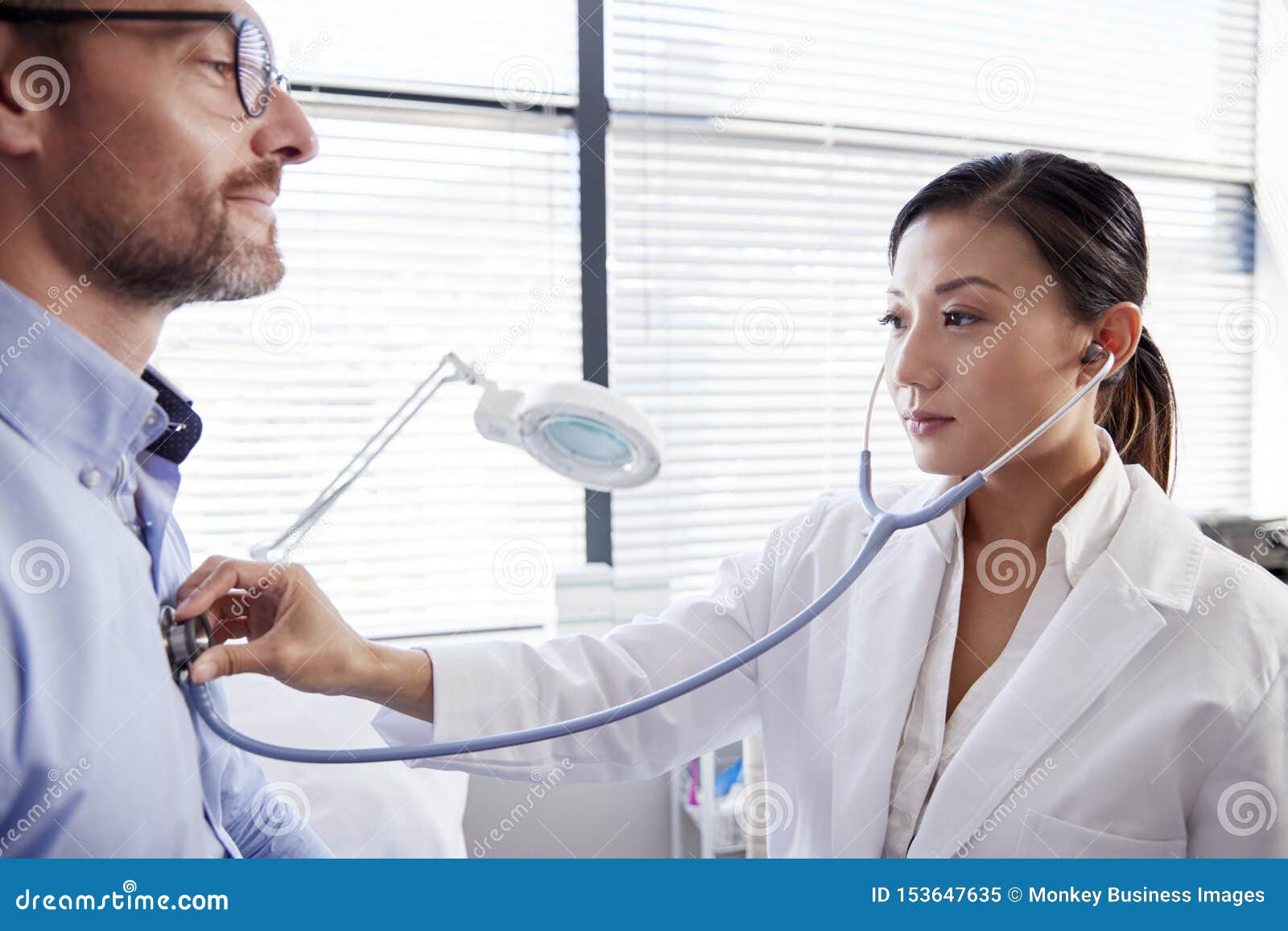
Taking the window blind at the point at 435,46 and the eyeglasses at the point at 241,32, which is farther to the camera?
the window blind at the point at 435,46

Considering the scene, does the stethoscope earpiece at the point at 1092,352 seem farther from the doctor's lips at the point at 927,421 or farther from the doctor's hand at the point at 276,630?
the doctor's hand at the point at 276,630

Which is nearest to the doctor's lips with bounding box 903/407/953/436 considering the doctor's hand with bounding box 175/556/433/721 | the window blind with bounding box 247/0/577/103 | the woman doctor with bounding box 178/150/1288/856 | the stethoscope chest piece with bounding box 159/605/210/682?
the woman doctor with bounding box 178/150/1288/856

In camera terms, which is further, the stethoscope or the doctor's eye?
the doctor's eye

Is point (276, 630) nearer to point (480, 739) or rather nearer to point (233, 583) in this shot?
point (233, 583)

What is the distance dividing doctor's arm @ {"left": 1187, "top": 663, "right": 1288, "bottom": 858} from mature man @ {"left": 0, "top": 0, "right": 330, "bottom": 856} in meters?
0.97

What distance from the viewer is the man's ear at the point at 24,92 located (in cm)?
66

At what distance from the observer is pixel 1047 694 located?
0.94 metres

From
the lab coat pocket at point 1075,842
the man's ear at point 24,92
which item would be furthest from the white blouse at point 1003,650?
the man's ear at point 24,92

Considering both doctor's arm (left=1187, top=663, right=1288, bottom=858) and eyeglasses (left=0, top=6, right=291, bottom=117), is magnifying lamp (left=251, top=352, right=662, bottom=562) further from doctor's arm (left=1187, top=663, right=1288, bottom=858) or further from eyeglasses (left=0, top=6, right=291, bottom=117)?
doctor's arm (left=1187, top=663, right=1288, bottom=858)

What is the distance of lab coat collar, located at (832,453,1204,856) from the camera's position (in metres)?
0.93

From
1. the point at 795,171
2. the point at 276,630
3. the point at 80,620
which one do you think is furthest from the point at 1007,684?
the point at 795,171

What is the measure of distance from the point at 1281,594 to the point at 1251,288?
2.51 meters

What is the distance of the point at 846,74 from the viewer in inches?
95.3
